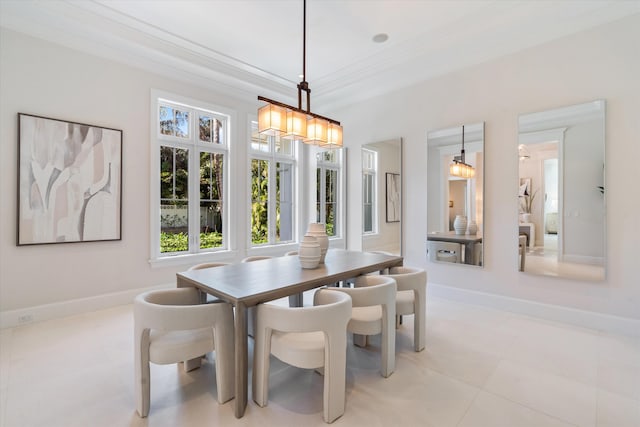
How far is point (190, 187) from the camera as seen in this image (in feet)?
14.0

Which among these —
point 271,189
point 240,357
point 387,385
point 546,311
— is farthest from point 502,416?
point 271,189

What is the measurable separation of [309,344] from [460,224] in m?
2.96

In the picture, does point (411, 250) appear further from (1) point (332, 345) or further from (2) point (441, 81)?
(1) point (332, 345)

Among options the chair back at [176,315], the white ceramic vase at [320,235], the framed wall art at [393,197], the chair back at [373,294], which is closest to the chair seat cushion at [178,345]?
the chair back at [176,315]

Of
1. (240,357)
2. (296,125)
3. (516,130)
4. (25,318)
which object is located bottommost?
(25,318)

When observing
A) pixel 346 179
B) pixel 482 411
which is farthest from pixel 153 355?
pixel 346 179

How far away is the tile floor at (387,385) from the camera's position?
172cm

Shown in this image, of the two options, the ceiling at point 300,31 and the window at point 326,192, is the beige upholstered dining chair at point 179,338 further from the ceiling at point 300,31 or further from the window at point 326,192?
the window at point 326,192

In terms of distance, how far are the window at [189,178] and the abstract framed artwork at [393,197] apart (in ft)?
8.33

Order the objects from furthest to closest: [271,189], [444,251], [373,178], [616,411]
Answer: [271,189], [373,178], [444,251], [616,411]

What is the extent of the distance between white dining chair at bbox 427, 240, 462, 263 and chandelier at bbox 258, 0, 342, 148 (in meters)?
2.19

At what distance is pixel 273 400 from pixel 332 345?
23.2 inches

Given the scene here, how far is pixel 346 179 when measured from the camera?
5238 millimetres

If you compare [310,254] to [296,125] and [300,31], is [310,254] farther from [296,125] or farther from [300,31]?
[300,31]
